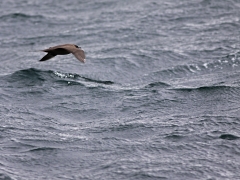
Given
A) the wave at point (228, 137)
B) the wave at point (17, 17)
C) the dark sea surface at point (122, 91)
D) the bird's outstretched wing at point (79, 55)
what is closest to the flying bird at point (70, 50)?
the bird's outstretched wing at point (79, 55)

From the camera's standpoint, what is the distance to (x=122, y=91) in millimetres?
13438

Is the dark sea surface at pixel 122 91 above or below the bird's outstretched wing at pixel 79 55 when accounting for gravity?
below

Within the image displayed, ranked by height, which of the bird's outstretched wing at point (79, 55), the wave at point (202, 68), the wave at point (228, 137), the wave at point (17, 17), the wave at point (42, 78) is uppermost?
the bird's outstretched wing at point (79, 55)

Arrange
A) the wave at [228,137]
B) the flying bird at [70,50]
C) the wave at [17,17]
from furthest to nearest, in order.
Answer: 1. the wave at [17,17]
2. the flying bird at [70,50]
3. the wave at [228,137]

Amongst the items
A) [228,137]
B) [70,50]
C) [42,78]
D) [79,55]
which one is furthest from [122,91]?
[228,137]

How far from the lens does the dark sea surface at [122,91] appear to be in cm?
1005

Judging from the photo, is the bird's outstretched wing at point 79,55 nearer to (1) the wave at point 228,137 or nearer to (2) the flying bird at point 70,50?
(2) the flying bird at point 70,50

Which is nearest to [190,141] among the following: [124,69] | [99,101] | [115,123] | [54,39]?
[115,123]

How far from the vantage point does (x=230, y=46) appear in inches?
622

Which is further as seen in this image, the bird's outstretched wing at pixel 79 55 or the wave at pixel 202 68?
the wave at pixel 202 68

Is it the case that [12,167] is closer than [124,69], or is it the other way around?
[12,167]

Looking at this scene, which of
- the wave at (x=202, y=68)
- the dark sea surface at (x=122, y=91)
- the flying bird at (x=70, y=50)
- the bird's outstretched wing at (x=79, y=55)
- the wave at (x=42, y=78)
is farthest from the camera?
the wave at (x=202, y=68)

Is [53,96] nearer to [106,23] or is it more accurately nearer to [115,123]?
[115,123]

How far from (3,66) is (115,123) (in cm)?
477
